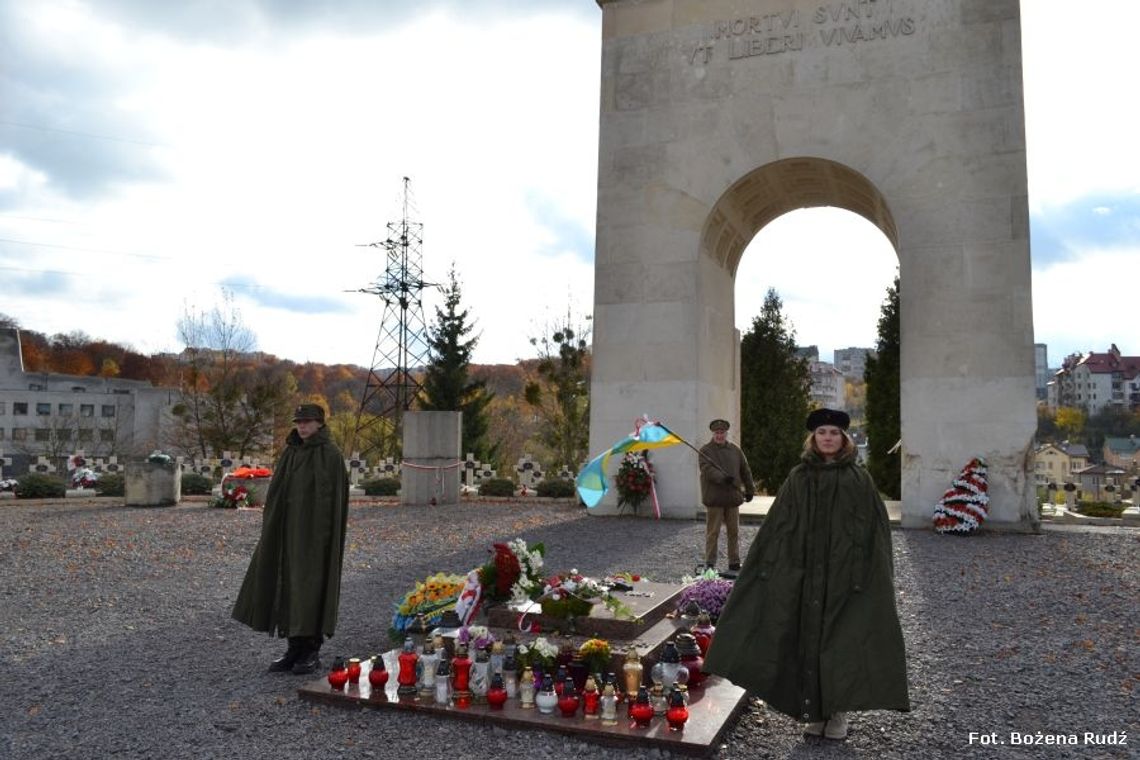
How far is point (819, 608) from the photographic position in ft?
14.3

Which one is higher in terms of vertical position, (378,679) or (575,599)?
(575,599)

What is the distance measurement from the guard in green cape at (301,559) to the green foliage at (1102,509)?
15.7m

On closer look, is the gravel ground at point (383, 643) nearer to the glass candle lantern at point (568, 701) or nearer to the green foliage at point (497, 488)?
the glass candle lantern at point (568, 701)

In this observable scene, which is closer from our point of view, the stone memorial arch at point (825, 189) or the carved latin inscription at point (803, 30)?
the stone memorial arch at point (825, 189)

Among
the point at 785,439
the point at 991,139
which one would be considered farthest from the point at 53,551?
the point at 785,439

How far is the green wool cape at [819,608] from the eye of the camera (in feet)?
13.9

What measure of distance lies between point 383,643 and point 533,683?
2075 mm

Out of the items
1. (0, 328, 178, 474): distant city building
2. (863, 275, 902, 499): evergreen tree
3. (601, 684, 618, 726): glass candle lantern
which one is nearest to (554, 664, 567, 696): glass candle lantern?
(601, 684, 618, 726): glass candle lantern

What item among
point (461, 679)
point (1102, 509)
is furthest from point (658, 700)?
point (1102, 509)

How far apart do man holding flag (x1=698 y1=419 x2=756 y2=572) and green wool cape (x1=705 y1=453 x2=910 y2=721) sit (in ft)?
16.0

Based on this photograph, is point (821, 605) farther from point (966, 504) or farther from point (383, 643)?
point (966, 504)

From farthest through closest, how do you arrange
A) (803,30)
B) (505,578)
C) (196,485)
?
1. (196,485)
2. (803,30)
3. (505,578)

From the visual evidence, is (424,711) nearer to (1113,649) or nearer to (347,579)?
(347,579)

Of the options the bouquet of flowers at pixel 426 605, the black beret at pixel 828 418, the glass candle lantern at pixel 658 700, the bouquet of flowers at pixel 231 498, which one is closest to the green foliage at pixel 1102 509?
the black beret at pixel 828 418
